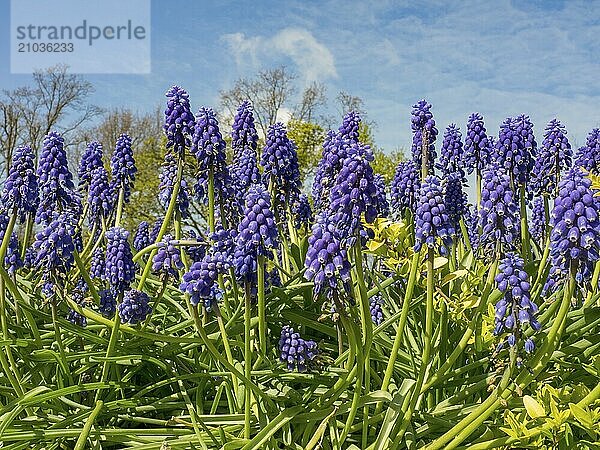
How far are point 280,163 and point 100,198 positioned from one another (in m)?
1.46

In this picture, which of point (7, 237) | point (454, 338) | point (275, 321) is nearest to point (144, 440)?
point (275, 321)

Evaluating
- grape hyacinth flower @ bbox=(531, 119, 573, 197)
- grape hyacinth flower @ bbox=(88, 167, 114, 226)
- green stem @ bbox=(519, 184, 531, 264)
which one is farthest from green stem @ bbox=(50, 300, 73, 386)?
grape hyacinth flower @ bbox=(531, 119, 573, 197)

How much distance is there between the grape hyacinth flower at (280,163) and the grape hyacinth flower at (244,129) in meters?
0.29

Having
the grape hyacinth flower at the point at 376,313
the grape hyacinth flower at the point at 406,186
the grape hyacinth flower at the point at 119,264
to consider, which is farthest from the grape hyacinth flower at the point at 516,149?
the grape hyacinth flower at the point at 119,264

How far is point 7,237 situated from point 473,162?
2.96 metres

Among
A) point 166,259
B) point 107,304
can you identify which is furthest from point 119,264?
point 107,304

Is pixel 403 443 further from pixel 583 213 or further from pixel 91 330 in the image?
pixel 91 330

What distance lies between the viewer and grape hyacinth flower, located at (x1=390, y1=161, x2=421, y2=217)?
14.7 feet

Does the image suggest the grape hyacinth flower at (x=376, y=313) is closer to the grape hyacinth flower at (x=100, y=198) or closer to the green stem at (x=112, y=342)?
the green stem at (x=112, y=342)

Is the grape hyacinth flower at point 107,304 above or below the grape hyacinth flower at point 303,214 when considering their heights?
below

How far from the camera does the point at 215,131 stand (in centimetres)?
366

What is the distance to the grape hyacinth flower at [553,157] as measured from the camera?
14.7ft

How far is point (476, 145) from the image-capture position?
455 centimetres

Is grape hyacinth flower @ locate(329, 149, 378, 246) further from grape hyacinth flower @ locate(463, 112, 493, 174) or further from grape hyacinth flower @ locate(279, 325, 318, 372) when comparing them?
grape hyacinth flower @ locate(463, 112, 493, 174)
